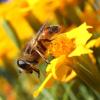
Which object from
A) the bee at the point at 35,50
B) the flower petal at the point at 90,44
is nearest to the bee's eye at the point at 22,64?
the bee at the point at 35,50

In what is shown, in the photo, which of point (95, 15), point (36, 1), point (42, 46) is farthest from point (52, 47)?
point (36, 1)

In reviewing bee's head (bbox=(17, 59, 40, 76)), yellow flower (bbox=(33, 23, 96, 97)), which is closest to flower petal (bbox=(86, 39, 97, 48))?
yellow flower (bbox=(33, 23, 96, 97))

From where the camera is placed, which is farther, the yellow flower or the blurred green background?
the blurred green background

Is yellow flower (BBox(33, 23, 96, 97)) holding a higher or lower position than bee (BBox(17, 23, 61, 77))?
lower

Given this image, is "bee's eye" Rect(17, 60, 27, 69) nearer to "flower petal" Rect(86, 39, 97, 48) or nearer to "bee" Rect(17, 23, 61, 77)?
"bee" Rect(17, 23, 61, 77)

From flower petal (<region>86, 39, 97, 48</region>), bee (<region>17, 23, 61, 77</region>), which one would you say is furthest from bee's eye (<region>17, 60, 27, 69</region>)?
flower petal (<region>86, 39, 97, 48</region>)

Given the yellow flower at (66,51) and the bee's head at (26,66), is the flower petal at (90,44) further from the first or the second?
the bee's head at (26,66)

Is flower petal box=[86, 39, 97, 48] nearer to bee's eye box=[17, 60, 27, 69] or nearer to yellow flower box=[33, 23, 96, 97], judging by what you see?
yellow flower box=[33, 23, 96, 97]
